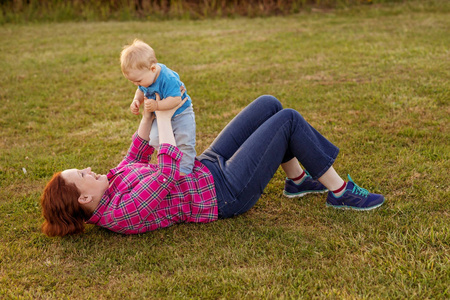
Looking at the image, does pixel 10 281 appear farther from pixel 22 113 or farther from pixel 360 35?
pixel 360 35

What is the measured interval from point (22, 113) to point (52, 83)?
1.44 meters


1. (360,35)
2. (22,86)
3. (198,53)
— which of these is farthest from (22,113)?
(360,35)

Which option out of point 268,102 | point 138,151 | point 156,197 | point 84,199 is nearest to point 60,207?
point 84,199

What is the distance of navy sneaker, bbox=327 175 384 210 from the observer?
3.49 m

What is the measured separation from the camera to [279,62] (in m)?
8.15

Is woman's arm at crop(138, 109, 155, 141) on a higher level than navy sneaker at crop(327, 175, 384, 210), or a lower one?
higher

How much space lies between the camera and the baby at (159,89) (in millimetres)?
3020

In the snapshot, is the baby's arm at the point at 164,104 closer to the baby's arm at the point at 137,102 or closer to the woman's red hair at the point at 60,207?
the baby's arm at the point at 137,102

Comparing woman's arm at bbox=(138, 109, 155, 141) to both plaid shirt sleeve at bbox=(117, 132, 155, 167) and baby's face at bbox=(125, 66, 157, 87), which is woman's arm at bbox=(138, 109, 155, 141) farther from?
A: baby's face at bbox=(125, 66, 157, 87)

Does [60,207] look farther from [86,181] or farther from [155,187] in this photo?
[155,187]

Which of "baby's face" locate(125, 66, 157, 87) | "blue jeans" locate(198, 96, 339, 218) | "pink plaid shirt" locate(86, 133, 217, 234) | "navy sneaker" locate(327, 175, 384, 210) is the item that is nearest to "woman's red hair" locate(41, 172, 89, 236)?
"pink plaid shirt" locate(86, 133, 217, 234)

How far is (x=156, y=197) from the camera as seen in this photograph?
10.4 ft

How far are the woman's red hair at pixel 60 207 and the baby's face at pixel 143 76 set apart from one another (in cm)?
85

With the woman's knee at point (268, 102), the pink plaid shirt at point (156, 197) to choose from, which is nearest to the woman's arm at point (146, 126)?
the pink plaid shirt at point (156, 197)
